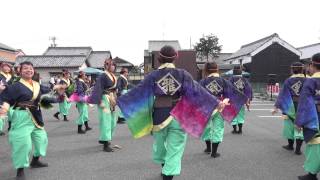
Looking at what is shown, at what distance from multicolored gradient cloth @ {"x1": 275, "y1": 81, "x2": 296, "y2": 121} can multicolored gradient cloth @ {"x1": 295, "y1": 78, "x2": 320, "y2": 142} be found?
7.35ft

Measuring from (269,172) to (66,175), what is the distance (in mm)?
3163

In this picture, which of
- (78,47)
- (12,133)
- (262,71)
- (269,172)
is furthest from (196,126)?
(78,47)

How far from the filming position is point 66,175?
5762 millimetres

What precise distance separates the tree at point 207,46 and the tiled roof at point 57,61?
13370 millimetres

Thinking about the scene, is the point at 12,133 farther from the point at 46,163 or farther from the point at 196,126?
the point at 196,126

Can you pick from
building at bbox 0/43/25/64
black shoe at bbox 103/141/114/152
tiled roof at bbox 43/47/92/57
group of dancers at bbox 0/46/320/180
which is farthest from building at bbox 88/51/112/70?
→ group of dancers at bbox 0/46/320/180

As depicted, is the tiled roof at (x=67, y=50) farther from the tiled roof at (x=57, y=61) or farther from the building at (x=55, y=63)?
the tiled roof at (x=57, y=61)

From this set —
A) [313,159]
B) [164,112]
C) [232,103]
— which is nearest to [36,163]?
[164,112]

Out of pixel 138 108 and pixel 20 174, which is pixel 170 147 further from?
pixel 20 174

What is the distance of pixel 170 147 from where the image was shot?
485cm

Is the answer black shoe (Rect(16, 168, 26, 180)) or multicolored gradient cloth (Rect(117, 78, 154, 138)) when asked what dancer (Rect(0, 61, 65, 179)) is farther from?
multicolored gradient cloth (Rect(117, 78, 154, 138))

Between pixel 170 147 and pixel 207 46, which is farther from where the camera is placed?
pixel 207 46

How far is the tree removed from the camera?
43656 millimetres

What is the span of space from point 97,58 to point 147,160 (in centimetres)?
4060
